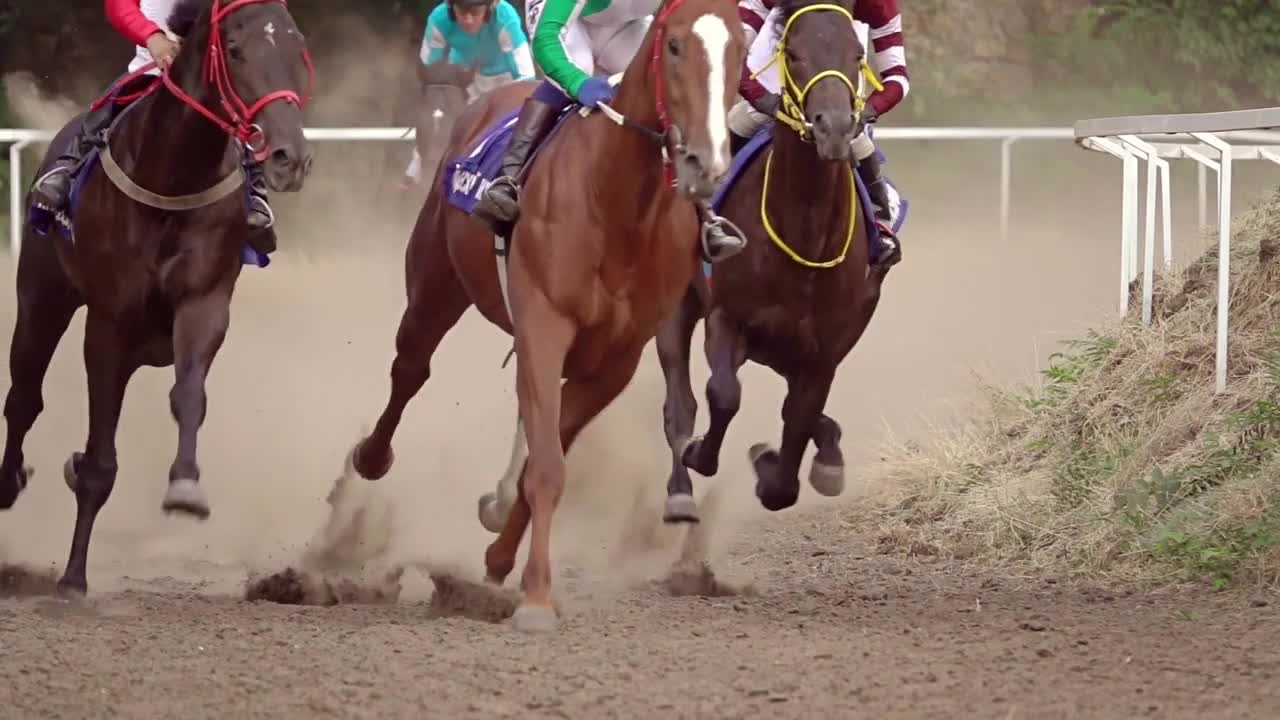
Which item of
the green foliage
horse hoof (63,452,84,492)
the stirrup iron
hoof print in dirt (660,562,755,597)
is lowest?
hoof print in dirt (660,562,755,597)

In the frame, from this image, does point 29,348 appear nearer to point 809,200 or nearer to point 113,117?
point 113,117

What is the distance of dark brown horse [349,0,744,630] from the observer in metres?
5.63

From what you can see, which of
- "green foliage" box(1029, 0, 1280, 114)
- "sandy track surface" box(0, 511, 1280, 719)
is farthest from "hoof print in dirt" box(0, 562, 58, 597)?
"green foliage" box(1029, 0, 1280, 114)

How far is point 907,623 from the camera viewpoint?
6.00m

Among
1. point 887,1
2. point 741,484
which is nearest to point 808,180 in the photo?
point 887,1

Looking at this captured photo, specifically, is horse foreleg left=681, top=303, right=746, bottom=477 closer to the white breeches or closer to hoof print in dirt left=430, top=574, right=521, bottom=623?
the white breeches

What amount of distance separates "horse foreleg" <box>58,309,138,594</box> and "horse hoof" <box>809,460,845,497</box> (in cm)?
262

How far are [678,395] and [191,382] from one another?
79.1 inches

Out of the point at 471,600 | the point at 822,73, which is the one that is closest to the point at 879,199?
the point at 822,73

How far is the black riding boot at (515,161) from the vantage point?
6.30 m

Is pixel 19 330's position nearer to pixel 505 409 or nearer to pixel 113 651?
pixel 113 651

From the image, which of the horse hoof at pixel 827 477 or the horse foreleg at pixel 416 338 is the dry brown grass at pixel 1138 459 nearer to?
the horse hoof at pixel 827 477

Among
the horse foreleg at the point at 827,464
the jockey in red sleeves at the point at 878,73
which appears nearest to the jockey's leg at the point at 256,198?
the jockey in red sleeves at the point at 878,73

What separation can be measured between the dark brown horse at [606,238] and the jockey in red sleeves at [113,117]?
3.55ft
